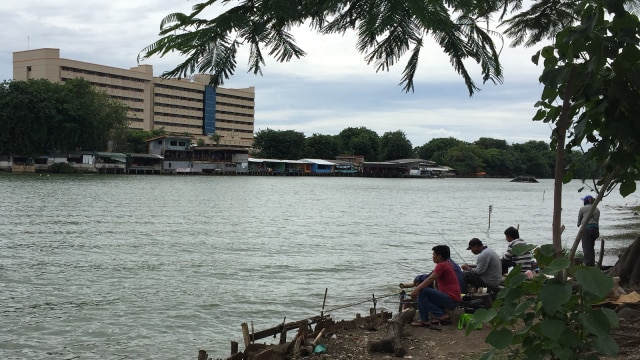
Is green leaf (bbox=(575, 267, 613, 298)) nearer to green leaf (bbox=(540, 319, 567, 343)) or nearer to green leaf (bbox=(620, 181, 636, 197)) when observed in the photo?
green leaf (bbox=(540, 319, 567, 343))

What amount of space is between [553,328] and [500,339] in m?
0.36

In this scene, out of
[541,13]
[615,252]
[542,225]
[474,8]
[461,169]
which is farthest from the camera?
[461,169]

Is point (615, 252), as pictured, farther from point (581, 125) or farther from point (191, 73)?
point (191, 73)

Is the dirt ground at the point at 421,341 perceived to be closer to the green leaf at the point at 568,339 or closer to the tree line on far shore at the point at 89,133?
the green leaf at the point at 568,339

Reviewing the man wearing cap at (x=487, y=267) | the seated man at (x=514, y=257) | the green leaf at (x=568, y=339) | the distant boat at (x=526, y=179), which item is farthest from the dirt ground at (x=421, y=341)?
the distant boat at (x=526, y=179)

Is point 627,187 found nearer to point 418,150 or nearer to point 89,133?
point 89,133

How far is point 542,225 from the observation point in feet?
117

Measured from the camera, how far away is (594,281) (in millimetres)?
2799

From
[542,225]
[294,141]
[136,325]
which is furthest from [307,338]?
[294,141]

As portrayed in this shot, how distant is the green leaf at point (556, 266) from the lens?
291 centimetres

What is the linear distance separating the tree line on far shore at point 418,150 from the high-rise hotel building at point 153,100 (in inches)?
421

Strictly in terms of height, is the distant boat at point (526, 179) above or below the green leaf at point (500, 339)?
above

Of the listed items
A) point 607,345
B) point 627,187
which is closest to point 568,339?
point 607,345

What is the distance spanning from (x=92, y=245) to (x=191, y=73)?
2157 cm
